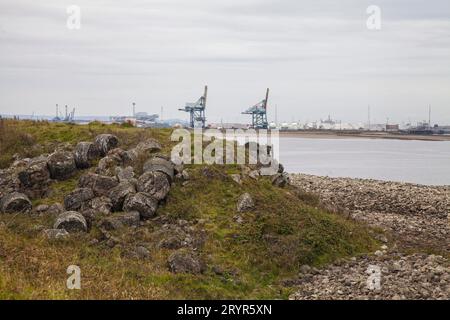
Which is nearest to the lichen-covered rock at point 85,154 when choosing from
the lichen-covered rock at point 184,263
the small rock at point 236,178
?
the small rock at point 236,178

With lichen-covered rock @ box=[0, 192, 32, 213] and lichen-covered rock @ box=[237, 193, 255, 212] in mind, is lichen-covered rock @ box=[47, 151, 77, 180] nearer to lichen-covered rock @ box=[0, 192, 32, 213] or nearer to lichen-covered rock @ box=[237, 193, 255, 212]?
lichen-covered rock @ box=[0, 192, 32, 213]

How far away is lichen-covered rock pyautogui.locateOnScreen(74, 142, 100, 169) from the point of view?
78.7 feet

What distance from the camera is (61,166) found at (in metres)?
23.1

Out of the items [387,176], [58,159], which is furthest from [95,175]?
[387,176]

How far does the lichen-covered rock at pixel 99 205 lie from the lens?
19859mm

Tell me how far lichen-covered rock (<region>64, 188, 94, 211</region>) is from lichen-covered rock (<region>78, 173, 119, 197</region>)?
12.4 inches

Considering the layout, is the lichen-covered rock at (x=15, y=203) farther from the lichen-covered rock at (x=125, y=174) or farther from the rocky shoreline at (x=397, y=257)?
→ the rocky shoreline at (x=397, y=257)

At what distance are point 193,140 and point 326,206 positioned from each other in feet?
23.6

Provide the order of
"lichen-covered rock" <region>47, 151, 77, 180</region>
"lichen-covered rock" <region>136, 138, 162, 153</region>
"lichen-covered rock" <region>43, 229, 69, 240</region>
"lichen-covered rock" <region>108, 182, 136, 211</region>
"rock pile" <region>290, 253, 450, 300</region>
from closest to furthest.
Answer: "rock pile" <region>290, 253, 450, 300</region> < "lichen-covered rock" <region>43, 229, 69, 240</region> < "lichen-covered rock" <region>108, 182, 136, 211</region> < "lichen-covered rock" <region>47, 151, 77, 180</region> < "lichen-covered rock" <region>136, 138, 162, 153</region>

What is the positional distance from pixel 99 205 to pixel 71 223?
1.78 m

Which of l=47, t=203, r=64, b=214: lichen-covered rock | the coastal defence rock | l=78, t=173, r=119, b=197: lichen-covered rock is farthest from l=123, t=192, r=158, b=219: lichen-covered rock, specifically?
the coastal defence rock

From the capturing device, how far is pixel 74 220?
729 inches

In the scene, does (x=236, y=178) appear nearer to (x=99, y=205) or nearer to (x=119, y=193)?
(x=119, y=193)

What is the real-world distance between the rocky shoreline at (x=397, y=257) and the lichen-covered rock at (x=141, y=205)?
6.27 m
